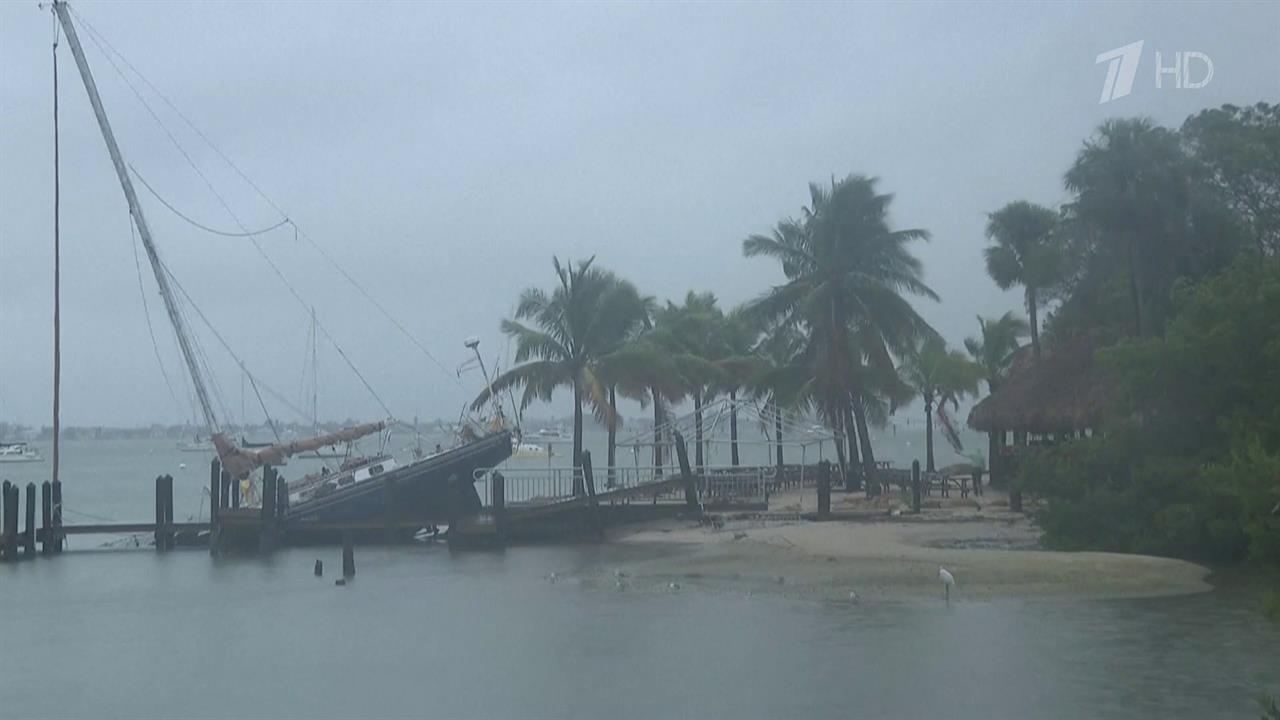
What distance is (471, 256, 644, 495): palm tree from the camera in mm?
43781

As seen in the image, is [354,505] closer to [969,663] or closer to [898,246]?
[898,246]

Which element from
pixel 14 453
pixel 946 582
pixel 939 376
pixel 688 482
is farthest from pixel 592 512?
pixel 14 453

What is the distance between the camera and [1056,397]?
125 feet

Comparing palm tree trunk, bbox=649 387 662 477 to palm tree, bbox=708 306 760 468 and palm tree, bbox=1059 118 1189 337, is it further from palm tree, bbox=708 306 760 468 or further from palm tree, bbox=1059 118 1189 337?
palm tree, bbox=1059 118 1189 337

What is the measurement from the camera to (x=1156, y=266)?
31.8 metres

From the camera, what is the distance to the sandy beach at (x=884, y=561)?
83.9 ft

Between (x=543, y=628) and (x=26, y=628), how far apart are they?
10805 mm

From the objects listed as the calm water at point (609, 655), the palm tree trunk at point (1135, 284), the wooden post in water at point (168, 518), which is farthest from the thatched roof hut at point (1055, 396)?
the wooden post in water at point (168, 518)

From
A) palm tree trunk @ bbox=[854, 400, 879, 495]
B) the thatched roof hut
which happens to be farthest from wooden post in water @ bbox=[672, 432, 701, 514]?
the thatched roof hut

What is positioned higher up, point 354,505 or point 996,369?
point 996,369

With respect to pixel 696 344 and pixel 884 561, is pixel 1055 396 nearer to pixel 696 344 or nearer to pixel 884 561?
pixel 884 561

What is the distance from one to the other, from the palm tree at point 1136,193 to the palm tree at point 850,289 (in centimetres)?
1141

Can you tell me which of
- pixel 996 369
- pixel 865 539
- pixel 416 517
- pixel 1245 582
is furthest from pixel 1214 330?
pixel 996 369

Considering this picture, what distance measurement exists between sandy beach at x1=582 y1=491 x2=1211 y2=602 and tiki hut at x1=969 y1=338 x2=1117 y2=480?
288 cm
